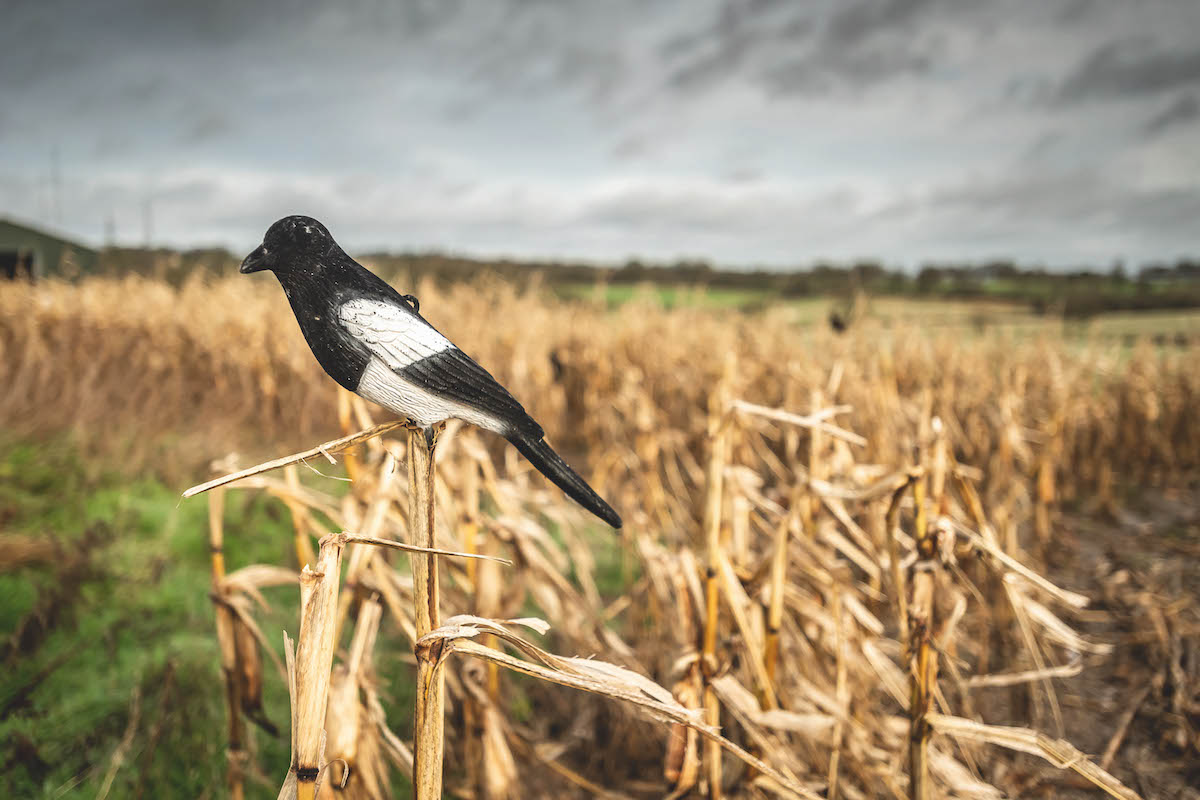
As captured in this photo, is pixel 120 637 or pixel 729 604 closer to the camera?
pixel 729 604

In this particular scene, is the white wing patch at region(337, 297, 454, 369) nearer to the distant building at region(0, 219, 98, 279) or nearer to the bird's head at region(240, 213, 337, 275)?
the bird's head at region(240, 213, 337, 275)

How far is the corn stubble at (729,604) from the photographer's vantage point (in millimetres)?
1249

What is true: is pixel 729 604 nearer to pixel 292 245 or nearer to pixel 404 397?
pixel 404 397

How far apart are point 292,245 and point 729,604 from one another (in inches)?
58.0

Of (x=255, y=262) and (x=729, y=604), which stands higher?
(x=255, y=262)

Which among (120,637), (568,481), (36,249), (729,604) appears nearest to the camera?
(568,481)

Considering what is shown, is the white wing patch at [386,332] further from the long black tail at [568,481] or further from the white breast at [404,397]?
the long black tail at [568,481]

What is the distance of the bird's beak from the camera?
3.24ft

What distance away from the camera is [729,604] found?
1854mm

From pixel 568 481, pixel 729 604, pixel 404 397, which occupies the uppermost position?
pixel 404 397

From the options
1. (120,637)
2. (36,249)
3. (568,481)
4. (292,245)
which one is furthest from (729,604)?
(36,249)

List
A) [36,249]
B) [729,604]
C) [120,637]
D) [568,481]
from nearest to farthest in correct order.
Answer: [568,481] → [729,604] → [120,637] → [36,249]

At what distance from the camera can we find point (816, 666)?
92.1 inches

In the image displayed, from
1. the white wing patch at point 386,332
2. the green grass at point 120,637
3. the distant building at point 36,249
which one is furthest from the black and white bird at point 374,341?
the distant building at point 36,249
